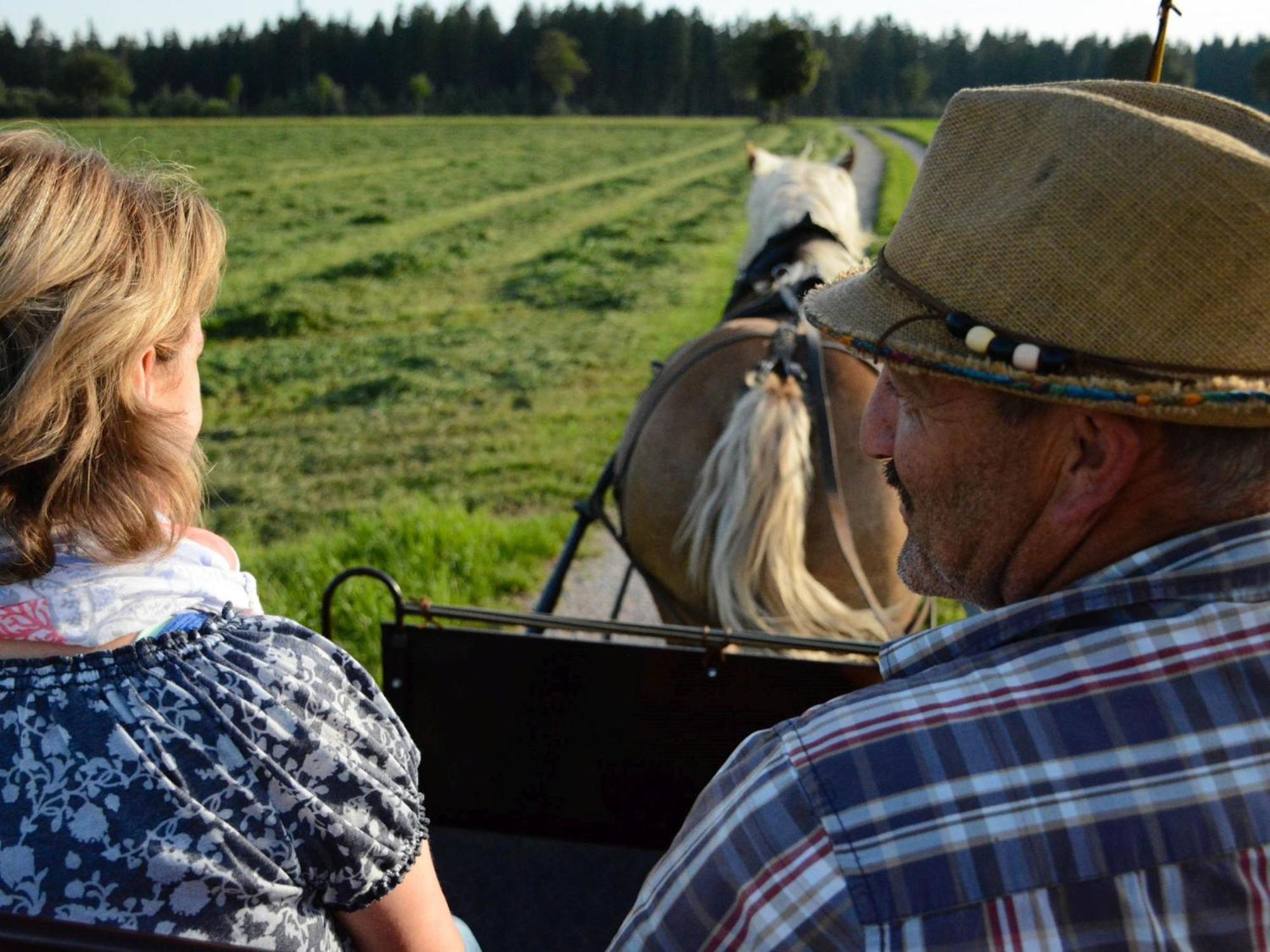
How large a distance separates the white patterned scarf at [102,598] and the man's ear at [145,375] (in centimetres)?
19

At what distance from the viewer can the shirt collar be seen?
2.99 ft

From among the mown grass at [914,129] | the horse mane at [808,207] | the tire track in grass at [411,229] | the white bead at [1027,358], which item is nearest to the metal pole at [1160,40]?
the white bead at [1027,358]

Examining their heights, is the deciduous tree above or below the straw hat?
above

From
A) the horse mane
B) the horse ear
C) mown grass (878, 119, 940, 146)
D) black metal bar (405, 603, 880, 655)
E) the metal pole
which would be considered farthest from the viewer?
mown grass (878, 119, 940, 146)

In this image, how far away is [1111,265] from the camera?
0.95 m

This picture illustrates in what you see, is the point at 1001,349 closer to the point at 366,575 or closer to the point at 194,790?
the point at 194,790

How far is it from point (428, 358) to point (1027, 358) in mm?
8276

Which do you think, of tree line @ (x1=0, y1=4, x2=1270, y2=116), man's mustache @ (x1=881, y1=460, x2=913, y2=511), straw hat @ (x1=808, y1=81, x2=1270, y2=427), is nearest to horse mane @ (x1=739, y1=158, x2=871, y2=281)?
man's mustache @ (x1=881, y1=460, x2=913, y2=511)

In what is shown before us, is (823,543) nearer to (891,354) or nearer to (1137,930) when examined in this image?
(891,354)

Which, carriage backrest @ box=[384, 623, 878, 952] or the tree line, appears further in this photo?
the tree line

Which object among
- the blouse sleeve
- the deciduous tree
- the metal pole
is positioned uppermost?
the deciduous tree

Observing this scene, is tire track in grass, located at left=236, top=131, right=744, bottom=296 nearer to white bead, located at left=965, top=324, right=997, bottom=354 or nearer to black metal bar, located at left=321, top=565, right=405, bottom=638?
black metal bar, located at left=321, top=565, right=405, bottom=638

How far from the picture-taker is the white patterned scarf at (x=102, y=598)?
1148 mm

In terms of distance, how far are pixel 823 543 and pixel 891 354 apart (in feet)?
6.05
